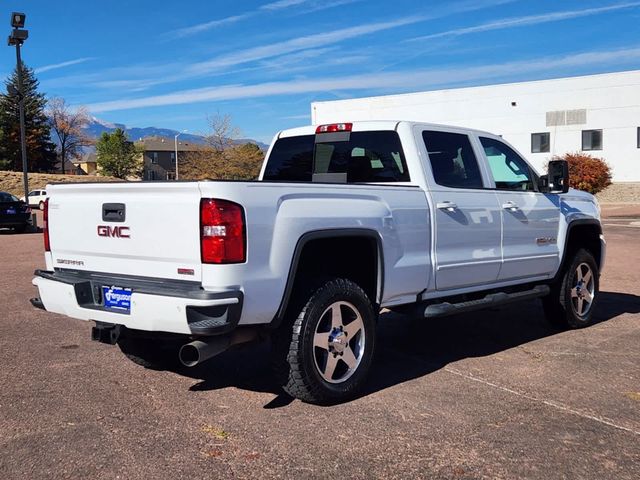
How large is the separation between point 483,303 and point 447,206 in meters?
0.97

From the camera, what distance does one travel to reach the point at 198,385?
514cm

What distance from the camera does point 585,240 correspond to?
740 centimetres

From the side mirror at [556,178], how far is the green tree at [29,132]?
73841mm

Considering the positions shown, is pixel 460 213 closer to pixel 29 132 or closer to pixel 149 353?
pixel 149 353

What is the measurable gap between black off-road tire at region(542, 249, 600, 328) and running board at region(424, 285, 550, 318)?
1.34 ft

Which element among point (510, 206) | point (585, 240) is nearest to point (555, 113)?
point (585, 240)

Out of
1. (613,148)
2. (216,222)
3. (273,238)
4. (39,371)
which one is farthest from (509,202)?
(613,148)

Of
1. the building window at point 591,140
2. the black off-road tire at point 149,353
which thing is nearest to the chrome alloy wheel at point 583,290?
the black off-road tire at point 149,353

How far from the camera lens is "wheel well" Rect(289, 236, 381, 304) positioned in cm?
465

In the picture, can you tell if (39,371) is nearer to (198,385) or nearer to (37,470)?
(198,385)

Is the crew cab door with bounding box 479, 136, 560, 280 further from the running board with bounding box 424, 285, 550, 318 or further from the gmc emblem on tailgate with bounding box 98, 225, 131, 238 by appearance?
the gmc emblem on tailgate with bounding box 98, 225, 131, 238

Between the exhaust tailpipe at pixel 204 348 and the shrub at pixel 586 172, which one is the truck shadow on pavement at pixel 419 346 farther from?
the shrub at pixel 586 172

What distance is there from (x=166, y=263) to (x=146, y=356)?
1.68m

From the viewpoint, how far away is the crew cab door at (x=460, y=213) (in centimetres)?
539
